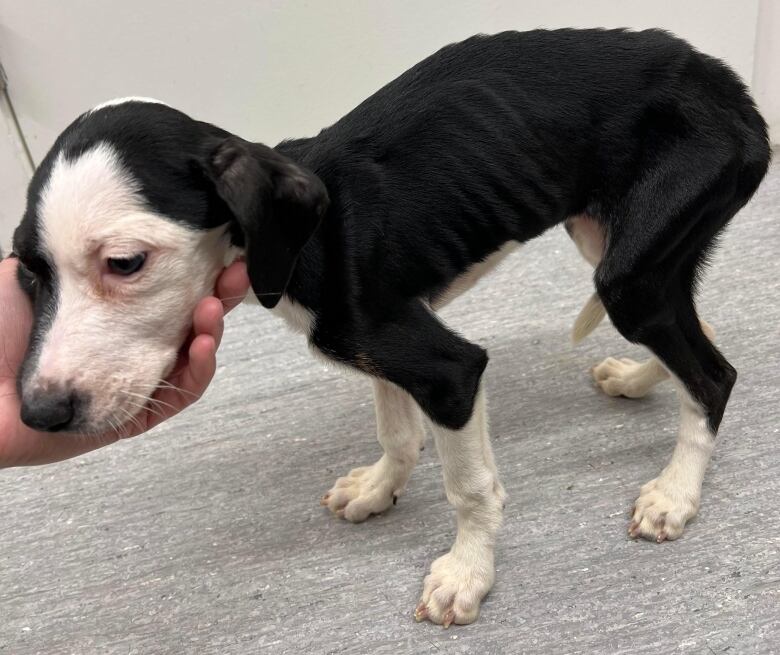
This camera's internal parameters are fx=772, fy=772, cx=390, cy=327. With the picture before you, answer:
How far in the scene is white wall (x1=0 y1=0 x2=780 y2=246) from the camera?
2.53m

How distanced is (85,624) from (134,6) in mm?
1910

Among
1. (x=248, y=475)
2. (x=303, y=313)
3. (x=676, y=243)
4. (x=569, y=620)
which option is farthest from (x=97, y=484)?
(x=676, y=243)

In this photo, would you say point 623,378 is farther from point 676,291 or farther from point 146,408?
point 146,408

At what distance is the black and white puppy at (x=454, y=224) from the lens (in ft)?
3.71

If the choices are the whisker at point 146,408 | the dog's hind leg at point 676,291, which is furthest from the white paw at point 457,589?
the whisker at point 146,408

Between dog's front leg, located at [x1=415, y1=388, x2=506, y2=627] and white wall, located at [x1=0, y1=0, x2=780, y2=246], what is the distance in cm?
165

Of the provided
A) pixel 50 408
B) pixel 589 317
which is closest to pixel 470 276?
pixel 589 317

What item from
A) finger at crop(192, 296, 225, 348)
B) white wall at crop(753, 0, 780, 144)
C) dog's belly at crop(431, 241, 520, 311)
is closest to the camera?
finger at crop(192, 296, 225, 348)

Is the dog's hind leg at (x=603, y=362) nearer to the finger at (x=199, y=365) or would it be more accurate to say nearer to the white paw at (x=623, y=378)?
the white paw at (x=623, y=378)

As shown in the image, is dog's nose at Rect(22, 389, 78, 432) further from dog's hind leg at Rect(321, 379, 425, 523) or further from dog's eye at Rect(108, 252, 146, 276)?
dog's hind leg at Rect(321, 379, 425, 523)

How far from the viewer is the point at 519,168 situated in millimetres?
1421

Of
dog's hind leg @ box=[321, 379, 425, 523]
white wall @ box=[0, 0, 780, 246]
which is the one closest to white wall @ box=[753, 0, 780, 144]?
white wall @ box=[0, 0, 780, 246]

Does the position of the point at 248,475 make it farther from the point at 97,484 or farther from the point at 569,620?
the point at 569,620

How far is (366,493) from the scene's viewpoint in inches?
66.2
